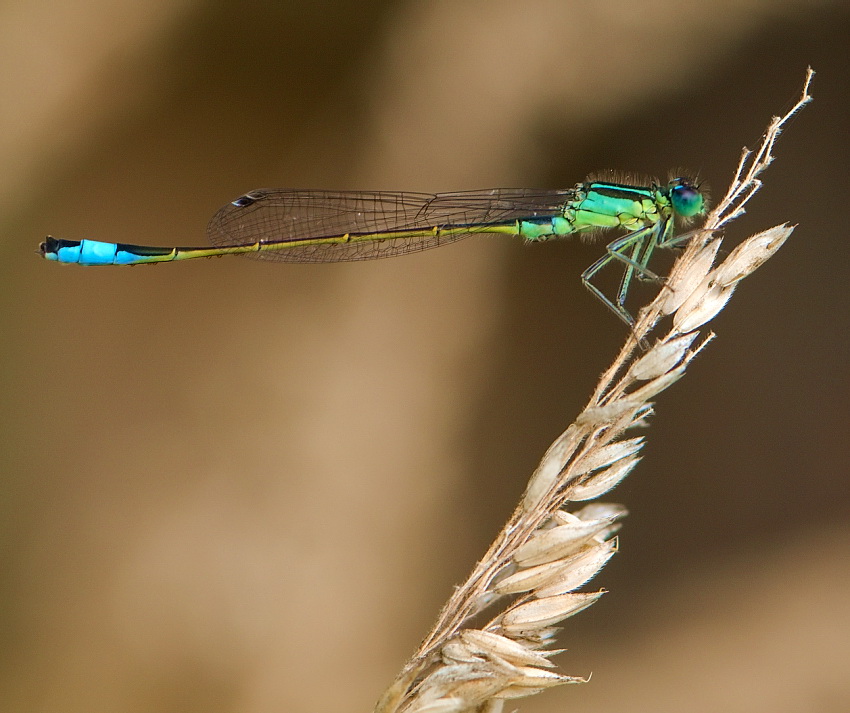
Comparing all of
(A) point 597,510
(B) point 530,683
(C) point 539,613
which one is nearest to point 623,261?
(A) point 597,510

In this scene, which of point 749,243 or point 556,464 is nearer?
point 556,464

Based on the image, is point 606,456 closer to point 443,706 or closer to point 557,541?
point 557,541

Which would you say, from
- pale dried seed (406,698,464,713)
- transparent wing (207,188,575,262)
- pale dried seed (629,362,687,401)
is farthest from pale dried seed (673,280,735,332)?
transparent wing (207,188,575,262)

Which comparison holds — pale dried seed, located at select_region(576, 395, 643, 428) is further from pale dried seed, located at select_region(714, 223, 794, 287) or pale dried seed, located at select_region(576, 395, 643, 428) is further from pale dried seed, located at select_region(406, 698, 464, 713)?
pale dried seed, located at select_region(406, 698, 464, 713)

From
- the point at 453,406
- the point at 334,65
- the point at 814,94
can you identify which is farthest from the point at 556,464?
the point at 814,94

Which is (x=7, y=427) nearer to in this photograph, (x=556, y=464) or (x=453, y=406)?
(x=453, y=406)

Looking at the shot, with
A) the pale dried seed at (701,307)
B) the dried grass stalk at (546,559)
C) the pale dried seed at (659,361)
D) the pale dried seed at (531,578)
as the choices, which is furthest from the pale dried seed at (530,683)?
the pale dried seed at (701,307)

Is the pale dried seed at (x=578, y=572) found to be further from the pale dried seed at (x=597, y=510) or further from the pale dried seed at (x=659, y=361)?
the pale dried seed at (x=659, y=361)
